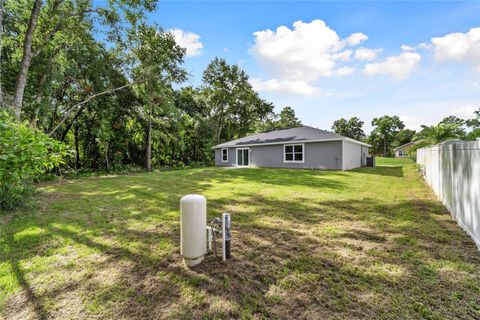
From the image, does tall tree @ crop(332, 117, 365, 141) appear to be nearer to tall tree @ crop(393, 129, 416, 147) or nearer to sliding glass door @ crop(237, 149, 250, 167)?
tall tree @ crop(393, 129, 416, 147)

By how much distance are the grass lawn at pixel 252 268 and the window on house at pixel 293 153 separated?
33.0 feet

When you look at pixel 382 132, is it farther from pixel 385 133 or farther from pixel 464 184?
pixel 464 184

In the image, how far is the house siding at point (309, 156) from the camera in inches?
538

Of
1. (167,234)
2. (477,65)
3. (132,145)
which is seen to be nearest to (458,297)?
(167,234)

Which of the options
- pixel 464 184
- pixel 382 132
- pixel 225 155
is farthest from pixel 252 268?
pixel 382 132

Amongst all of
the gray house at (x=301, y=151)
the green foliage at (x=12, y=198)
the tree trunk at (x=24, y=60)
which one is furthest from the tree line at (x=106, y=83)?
the gray house at (x=301, y=151)

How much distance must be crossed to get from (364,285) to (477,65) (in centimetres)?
935

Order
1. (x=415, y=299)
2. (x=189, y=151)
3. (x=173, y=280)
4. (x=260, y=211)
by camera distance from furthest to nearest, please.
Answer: (x=189, y=151) < (x=260, y=211) < (x=173, y=280) < (x=415, y=299)

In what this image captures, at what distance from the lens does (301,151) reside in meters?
15.0

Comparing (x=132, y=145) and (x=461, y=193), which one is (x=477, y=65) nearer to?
(x=461, y=193)

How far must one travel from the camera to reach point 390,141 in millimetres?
48656

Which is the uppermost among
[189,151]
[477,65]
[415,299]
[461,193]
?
[477,65]

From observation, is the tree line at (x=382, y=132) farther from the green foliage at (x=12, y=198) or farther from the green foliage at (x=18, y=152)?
the green foliage at (x=12, y=198)

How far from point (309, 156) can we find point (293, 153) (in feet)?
3.96
